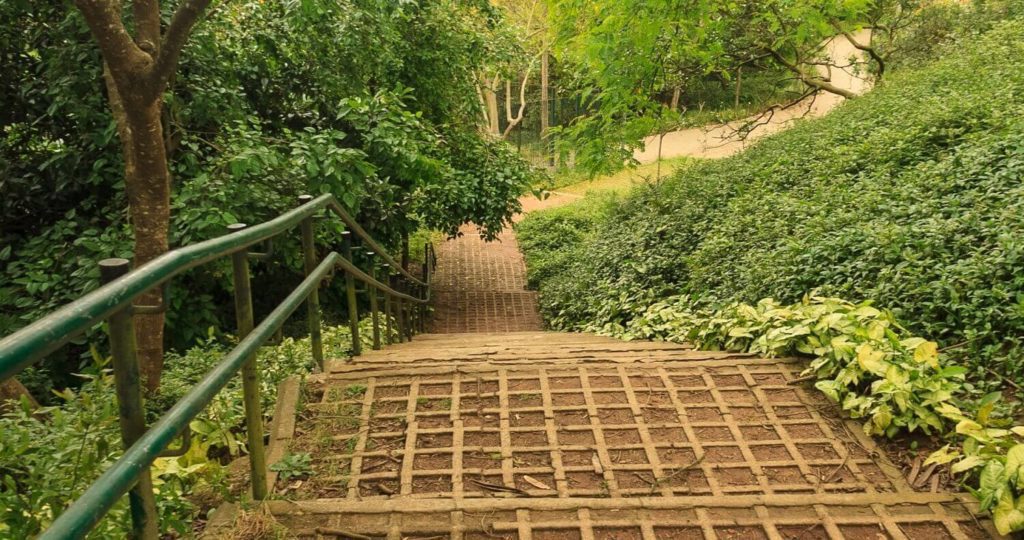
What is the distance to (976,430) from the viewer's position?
2.57 m

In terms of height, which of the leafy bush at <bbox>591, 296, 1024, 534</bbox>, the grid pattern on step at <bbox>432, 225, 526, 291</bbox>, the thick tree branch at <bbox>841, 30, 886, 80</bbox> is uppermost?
the thick tree branch at <bbox>841, 30, 886, 80</bbox>

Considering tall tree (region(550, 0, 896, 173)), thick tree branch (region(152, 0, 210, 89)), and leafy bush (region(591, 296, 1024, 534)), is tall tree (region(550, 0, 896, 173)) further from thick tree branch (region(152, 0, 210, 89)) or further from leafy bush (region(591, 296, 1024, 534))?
thick tree branch (region(152, 0, 210, 89))

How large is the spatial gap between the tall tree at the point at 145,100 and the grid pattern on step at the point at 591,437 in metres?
1.93

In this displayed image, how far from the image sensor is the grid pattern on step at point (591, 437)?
8.23ft

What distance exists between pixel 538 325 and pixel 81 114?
710cm

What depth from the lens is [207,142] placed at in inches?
241

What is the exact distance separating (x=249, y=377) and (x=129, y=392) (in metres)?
0.82

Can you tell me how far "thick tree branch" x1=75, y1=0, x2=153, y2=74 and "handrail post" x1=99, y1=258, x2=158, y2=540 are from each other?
3.01 m

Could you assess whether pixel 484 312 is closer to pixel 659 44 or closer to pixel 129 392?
pixel 659 44

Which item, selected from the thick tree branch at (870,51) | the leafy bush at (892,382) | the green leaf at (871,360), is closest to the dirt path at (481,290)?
the thick tree branch at (870,51)

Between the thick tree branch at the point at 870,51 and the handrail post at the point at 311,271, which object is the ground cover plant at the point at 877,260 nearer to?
the thick tree branch at the point at 870,51

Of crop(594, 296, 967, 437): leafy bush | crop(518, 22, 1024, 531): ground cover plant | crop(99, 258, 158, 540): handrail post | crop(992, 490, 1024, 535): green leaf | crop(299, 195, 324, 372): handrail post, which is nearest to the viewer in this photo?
crop(99, 258, 158, 540): handrail post

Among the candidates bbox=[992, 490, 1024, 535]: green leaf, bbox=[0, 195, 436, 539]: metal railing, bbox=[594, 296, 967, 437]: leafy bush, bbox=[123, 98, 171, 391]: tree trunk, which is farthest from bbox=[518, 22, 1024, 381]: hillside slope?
bbox=[123, 98, 171, 391]: tree trunk

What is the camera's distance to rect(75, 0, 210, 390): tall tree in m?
3.76
